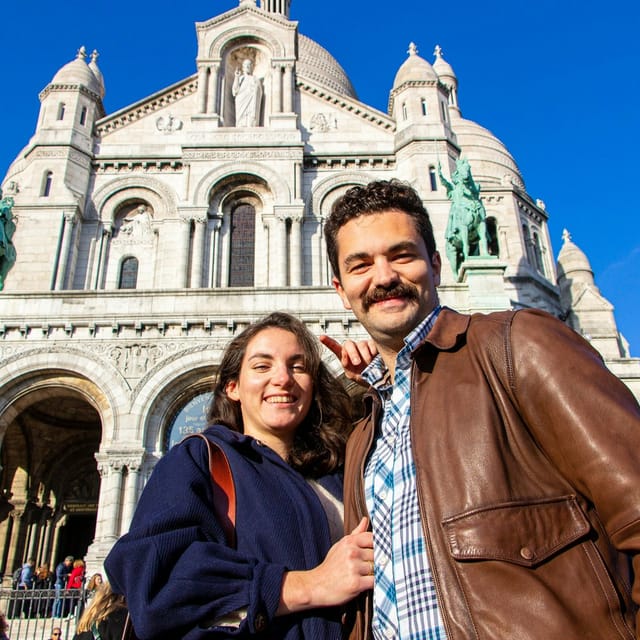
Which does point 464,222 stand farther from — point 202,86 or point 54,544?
point 54,544

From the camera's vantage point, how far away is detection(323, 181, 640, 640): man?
57.6 inches

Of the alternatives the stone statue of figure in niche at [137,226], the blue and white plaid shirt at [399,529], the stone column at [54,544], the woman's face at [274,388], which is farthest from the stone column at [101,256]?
the blue and white plaid shirt at [399,529]

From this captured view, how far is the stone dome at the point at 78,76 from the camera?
2072 centimetres

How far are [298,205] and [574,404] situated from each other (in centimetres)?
1759

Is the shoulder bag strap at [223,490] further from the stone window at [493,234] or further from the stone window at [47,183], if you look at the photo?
the stone window at [493,234]

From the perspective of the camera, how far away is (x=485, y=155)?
95.1 feet

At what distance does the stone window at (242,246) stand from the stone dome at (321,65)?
20.5 metres

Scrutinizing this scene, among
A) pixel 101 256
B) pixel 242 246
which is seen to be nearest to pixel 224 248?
pixel 242 246

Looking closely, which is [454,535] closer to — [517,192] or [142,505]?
[142,505]

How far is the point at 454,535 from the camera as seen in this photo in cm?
163

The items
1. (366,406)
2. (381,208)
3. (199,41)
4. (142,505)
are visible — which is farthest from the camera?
(199,41)

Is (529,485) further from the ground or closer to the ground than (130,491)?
closer to the ground

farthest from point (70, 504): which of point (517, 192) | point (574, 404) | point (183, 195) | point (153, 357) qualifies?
point (517, 192)

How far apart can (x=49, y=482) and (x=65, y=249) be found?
6971 millimetres
